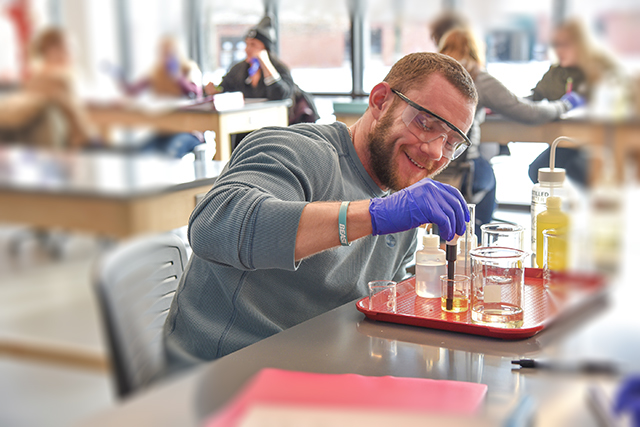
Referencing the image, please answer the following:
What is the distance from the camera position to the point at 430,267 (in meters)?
1.24

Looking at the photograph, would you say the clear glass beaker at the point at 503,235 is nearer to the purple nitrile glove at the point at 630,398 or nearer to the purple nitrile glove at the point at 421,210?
the purple nitrile glove at the point at 421,210

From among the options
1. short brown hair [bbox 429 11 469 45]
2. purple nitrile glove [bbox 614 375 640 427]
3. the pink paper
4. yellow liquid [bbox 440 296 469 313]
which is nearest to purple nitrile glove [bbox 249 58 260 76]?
yellow liquid [bbox 440 296 469 313]

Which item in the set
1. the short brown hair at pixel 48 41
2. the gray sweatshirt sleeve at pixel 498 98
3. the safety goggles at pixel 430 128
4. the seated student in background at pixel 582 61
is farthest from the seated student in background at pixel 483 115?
the short brown hair at pixel 48 41

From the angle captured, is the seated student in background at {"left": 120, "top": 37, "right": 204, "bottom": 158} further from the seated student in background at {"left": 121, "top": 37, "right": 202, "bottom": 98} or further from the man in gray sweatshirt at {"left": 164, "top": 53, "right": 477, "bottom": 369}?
the man in gray sweatshirt at {"left": 164, "top": 53, "right": 477, "bottom": 369}

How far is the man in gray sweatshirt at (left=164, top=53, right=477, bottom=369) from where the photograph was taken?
1.10 metres

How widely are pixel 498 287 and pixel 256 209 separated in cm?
44

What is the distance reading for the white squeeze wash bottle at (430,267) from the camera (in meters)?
1.21

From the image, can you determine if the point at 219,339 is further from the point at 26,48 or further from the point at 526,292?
the point at 26,48

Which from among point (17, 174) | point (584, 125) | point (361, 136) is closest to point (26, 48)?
point (17, 174)

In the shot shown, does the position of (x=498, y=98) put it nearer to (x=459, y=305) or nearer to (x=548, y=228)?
(x=548, y=228)

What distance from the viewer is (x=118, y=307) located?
0.43 m

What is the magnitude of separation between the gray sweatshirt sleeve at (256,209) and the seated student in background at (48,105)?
590 millimetres

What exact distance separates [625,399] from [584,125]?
17cm

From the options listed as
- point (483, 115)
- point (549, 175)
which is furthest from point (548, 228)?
point (483, 115)
